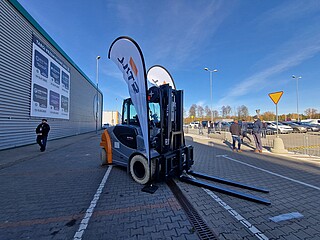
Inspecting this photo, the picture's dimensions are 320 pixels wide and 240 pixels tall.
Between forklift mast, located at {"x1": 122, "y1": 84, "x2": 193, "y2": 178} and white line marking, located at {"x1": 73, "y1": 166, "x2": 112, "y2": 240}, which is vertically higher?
forklift mast, located at {"x1": 122, "y1": 84, "x2": 193, "y2": 178}

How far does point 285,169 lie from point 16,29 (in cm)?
1594

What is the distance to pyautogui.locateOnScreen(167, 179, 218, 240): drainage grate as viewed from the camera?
7.92 ft

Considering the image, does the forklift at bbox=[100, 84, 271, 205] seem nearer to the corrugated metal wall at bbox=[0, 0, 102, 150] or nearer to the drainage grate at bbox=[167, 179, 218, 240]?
the drainage grate at bbox=[167, 179, 218, 240]

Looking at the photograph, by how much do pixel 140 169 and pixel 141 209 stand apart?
149 cm

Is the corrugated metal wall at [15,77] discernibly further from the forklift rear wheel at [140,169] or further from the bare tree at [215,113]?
the bare tree at [215,113]

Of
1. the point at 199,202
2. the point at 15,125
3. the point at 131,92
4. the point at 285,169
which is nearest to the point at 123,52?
the point at 131,92

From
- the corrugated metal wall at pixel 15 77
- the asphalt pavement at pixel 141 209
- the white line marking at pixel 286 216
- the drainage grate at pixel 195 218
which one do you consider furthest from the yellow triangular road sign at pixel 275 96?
the corrugated metal wall at pixel 15 77

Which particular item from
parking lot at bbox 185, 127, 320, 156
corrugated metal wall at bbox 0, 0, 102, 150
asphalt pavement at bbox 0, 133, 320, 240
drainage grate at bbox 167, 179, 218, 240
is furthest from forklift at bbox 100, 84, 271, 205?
corrugated metal wall at bbox 0, 0, 102, 150

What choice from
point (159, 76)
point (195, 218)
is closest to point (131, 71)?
point (159, 76)

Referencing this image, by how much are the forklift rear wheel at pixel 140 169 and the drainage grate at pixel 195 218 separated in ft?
2.62

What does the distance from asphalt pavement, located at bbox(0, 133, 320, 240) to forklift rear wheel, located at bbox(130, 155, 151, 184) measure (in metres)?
0.23

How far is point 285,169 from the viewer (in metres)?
5.77

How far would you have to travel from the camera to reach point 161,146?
442 cm

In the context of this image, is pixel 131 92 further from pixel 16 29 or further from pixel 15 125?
pixel 16 29
